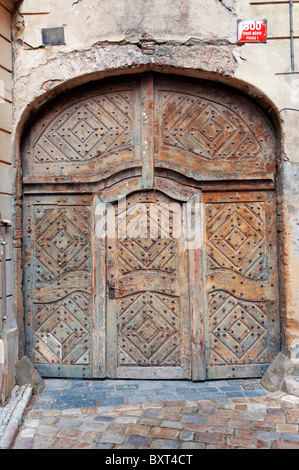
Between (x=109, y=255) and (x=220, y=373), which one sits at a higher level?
(x=109, y=255)

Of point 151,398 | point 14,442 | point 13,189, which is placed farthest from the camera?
point 13,189

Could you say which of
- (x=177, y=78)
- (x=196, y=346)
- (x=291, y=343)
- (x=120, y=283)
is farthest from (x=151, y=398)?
(x=177, y=78)

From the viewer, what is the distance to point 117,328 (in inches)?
161

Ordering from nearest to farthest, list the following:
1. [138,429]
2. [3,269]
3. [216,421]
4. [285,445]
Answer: [285,445]
[138,429]
[216,421]
[3,269]

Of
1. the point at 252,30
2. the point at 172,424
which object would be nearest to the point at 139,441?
the point at 172,424

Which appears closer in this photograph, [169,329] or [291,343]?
[291,343]

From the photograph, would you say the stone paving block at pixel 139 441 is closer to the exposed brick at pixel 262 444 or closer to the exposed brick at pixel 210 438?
the exposed brick at pixel 210 438

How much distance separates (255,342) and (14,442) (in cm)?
256

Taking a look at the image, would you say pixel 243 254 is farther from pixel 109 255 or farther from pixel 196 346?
pixel 109 255

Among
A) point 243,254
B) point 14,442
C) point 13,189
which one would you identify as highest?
point 13,189

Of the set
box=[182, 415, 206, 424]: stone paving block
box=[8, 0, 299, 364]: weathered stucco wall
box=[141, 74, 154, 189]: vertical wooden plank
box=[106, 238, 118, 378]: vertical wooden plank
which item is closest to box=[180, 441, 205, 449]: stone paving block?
box=[182, 415, 206, 424]: stone paving block

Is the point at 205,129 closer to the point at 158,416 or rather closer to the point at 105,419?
the point at 158,416

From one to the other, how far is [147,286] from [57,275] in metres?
1.03

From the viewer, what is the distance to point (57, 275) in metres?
4.10
